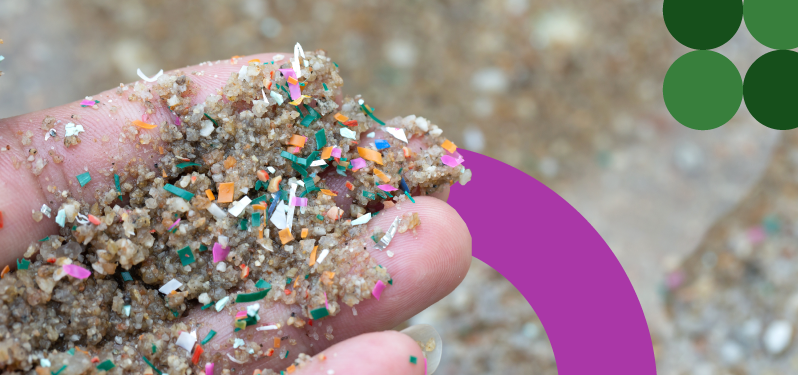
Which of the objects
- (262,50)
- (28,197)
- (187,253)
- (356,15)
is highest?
(356,15)

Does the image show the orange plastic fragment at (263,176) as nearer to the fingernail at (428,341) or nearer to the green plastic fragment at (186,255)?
the green plastic fragment at (186,255)

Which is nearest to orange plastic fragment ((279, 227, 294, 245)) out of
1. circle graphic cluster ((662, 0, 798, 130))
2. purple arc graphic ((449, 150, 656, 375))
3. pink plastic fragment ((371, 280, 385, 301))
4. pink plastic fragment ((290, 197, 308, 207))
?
pink plastic fragment ((290, 197, 308, 207))

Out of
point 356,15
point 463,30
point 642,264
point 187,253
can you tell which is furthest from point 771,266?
point 187,253

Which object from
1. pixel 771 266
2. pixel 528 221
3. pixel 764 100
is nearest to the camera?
pixel 528 221

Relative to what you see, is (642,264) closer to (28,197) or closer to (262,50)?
(262,50)

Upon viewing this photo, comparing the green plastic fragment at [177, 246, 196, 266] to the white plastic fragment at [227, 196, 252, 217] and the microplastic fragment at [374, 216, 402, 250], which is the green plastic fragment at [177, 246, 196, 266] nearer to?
the white plastic fragment at [227, 196, 252, 217]

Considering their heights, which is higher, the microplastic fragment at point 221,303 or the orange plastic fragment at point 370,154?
the orange plastic fragment at point 370,154

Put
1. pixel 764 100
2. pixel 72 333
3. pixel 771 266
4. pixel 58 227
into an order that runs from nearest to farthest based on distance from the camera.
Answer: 1. pixel 72 333
2. pixel 58 227
3. pixel 771 266
4. pixel 764 100

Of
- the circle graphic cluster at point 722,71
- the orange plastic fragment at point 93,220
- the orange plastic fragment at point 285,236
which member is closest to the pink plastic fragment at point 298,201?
the orange plastic fragment at point 285,236

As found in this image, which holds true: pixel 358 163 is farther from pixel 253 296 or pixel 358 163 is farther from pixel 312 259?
pixel 253 296
